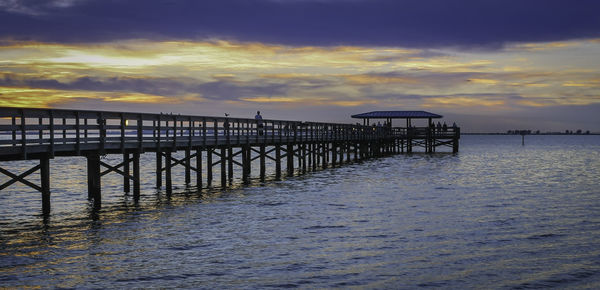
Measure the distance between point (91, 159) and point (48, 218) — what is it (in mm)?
3160

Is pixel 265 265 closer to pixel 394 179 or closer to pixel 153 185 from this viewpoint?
pixel 153 185

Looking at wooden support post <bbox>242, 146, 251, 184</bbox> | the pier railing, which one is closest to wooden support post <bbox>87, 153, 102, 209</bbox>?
the pier railing

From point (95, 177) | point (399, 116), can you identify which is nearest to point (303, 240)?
point (95, 177)

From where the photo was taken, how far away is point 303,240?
15812 mm

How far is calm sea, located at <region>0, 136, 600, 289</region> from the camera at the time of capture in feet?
40.0

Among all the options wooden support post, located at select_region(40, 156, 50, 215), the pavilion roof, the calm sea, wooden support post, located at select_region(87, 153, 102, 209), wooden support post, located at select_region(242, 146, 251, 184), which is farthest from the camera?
the pavilion roof

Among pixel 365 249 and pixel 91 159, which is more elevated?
pixel 91 159

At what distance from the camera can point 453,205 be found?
23.4 m

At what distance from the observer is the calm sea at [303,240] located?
1220 cm

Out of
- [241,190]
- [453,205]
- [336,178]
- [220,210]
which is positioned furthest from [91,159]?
[336,178]

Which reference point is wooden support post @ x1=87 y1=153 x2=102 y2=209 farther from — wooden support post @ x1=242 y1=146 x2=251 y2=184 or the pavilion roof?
the pavilion roof

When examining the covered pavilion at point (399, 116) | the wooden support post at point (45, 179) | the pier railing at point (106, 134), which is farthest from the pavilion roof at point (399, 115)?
the wooden support post at point (45, 179)

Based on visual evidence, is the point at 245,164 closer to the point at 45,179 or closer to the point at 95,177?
the point at 95,177

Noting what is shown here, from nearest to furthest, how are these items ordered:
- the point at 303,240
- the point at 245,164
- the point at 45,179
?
the point at 303,240, the point at 45,179, the point at 245,164
